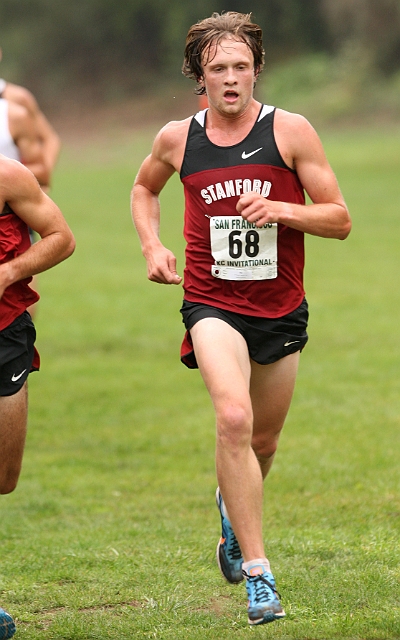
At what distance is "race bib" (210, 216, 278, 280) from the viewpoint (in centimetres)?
498

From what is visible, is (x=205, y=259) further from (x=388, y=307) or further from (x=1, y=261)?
(x=388, y=307)

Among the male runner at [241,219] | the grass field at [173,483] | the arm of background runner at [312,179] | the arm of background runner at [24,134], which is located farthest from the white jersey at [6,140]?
the arm of background runner at [312,179]

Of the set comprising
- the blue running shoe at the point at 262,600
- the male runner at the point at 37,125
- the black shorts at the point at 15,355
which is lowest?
the blue running shoe at the point at 262,600

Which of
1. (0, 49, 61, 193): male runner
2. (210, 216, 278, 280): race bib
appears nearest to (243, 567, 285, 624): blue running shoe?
(210, 216, 278, 280): race bib

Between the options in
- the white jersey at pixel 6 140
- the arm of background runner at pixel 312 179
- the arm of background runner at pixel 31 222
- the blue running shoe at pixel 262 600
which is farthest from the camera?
the white jersey at pixel 6 140

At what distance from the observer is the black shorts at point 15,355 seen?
15.5 feet

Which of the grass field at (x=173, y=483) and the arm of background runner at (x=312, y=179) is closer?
the arm of background runner at (x=312, y=179)

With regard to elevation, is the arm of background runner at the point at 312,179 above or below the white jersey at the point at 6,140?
below

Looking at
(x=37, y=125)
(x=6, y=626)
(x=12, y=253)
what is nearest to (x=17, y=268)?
(x=12, y=253)

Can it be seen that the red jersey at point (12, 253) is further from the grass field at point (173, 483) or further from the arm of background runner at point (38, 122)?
the arm of background runner at point (38, 122)

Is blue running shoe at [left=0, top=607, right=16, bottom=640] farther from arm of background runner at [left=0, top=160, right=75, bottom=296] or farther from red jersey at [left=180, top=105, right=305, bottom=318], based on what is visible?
red jersey at [left=180, top=105, right=305, bottom=318]

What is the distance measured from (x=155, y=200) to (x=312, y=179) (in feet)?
3.09

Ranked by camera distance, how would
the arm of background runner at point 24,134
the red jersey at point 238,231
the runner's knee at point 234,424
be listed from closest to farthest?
the runner's knee at point 234,424 < the red jersey at point 238,231 < the arm of background runner at point 24,134

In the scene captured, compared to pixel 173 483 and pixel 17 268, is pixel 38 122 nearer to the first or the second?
pixel 173 483
